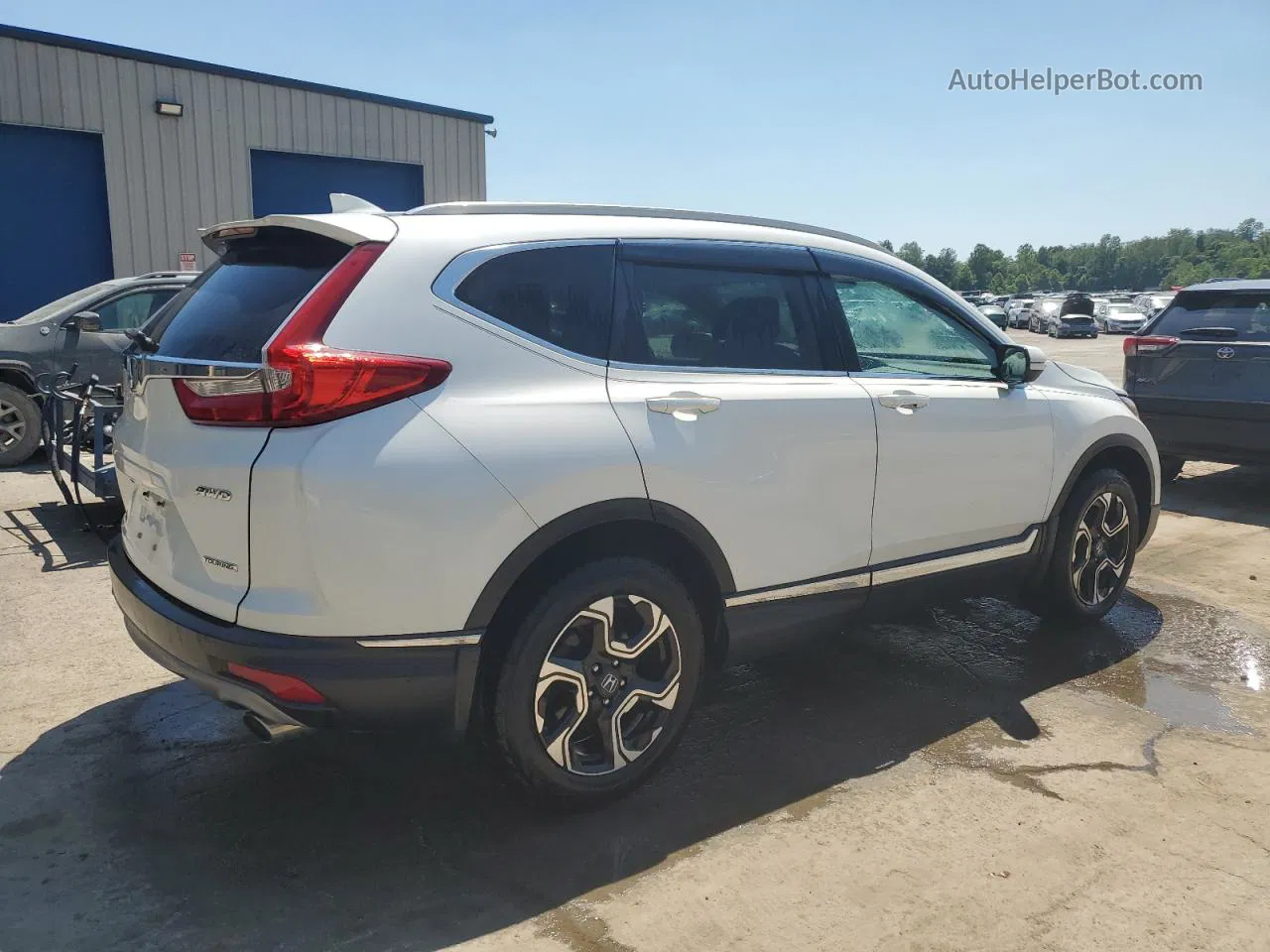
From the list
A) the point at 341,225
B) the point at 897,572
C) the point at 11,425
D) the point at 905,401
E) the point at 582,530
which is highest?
the point at 341,225

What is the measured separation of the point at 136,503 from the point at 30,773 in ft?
3.36

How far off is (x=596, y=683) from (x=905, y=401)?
166 centimetres

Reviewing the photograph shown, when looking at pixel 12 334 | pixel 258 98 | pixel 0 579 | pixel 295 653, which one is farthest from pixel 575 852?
pixel 258 98

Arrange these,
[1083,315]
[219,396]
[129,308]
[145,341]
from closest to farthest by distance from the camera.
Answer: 1. [219,396]
2. [145,341]
3. [129,308]
4. [1083,315]

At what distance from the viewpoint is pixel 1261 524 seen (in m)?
7.59

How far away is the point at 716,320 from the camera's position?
354 cm

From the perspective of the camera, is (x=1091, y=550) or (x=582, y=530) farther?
(x=1091, y=550)

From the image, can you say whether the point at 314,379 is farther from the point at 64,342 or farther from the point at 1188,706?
the point at 64,342

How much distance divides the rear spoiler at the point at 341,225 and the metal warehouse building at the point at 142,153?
12176 millimetres

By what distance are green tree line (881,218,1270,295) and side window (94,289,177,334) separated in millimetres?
152314

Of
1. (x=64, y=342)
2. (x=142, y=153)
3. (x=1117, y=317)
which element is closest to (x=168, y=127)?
(x=142, y=153)

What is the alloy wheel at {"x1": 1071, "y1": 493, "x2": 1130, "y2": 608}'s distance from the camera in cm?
492

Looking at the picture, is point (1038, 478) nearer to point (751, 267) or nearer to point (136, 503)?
point (751, 267)

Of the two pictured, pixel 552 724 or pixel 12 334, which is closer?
pixel 552 724
